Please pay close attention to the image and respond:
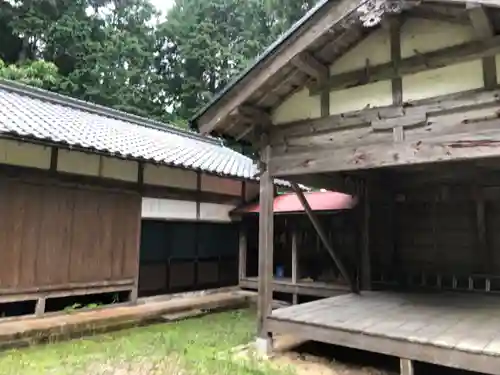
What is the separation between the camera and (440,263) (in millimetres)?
7711

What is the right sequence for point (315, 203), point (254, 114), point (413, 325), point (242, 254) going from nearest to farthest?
point (413, 325) < point (254, 114) < point (315, 203) < point (242, 254)

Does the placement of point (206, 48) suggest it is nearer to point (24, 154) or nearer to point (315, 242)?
point (315, 242)

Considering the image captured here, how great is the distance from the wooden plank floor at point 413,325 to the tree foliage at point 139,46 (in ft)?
47.7

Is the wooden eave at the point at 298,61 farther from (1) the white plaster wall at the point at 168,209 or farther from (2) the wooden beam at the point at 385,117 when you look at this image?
(1) the white plaster wall at the point at 168,209

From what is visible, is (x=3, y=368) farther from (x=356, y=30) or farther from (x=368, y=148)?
(x=356, y=30)

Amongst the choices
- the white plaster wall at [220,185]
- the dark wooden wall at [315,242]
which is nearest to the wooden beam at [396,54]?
the dark wooden wall at [315,242]

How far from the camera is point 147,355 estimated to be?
5176 mm

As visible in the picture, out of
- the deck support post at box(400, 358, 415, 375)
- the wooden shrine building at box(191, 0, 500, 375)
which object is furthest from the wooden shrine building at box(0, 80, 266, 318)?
the deck support post at box(400, 358, 415, 375)

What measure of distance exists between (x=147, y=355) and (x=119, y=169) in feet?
12.5

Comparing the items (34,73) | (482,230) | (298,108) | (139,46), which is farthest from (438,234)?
(139,46)

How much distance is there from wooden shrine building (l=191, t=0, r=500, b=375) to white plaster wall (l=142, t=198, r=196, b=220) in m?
3.15

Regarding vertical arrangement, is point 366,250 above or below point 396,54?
below

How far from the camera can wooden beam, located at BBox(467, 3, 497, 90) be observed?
389cm

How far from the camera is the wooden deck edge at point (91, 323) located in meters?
5.57
